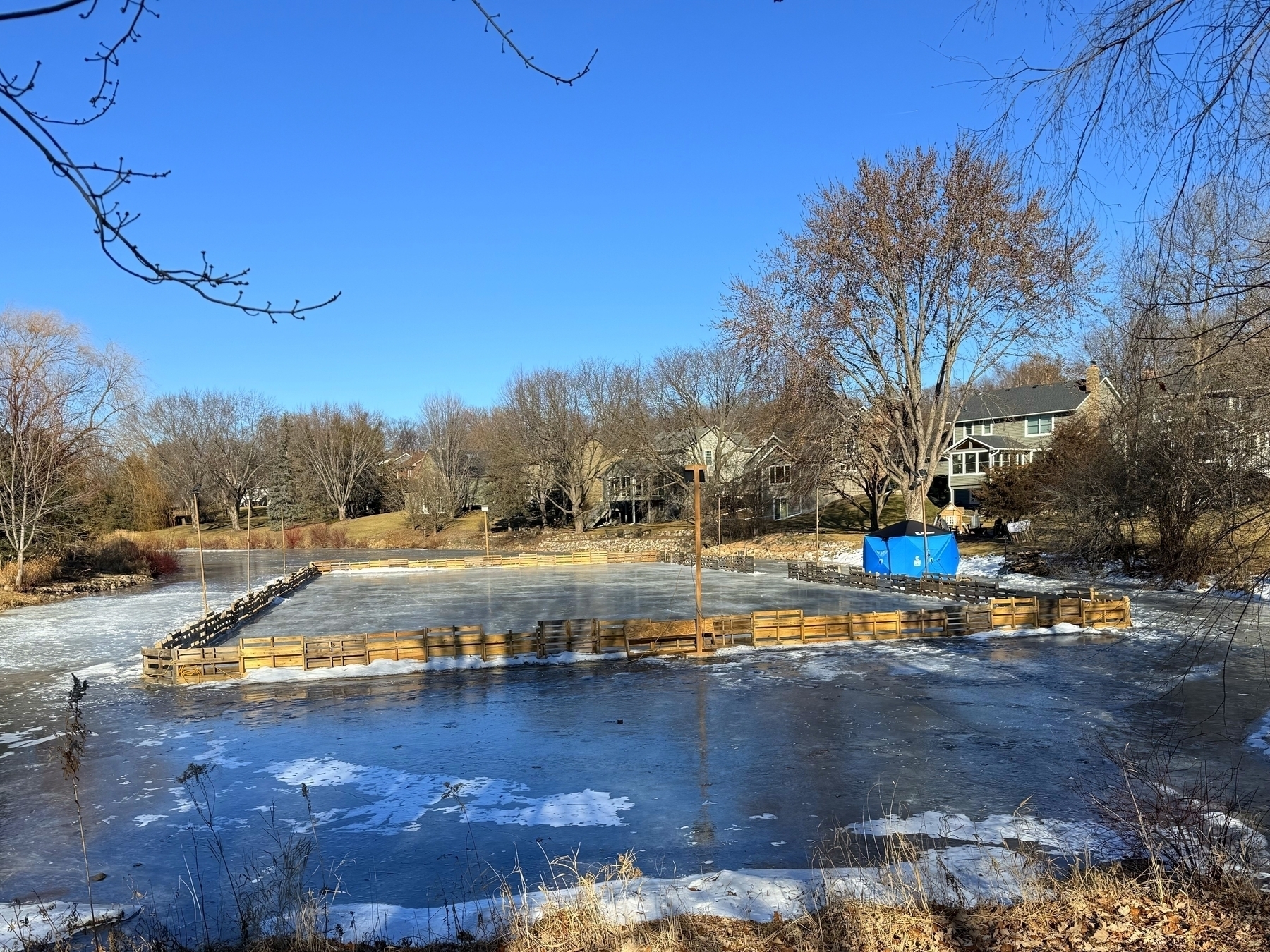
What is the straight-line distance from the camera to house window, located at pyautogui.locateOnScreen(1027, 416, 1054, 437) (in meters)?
58.1

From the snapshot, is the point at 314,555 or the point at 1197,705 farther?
the point at 314,555

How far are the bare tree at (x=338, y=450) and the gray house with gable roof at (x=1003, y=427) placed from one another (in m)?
54.2

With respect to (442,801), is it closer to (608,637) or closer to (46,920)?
(46,920)

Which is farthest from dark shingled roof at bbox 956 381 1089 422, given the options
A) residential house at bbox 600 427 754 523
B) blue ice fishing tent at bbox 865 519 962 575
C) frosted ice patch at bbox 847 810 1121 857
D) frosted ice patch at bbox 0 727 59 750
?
frosted ice patch at bbox 0 727 59 750

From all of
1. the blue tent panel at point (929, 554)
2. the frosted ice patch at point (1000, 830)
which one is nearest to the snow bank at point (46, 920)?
the frosted ice patch at point (1000, 830)

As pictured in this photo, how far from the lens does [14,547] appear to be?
36.0 meters

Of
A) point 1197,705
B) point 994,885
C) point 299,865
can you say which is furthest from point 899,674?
point 299,865

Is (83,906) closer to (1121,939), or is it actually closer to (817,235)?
(1121,939)

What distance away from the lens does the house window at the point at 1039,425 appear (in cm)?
5806

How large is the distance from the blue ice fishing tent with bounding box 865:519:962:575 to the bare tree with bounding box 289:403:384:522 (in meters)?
62.7

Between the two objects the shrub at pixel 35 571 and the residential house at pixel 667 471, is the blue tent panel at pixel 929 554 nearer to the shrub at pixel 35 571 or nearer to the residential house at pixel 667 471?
the residential house at pixel 667 471

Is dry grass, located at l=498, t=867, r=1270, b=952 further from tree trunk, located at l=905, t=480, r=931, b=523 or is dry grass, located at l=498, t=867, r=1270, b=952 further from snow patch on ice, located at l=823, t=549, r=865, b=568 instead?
snow patch on ice, located at l=823, t=549, r=865, b=568

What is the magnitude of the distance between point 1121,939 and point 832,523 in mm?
52654

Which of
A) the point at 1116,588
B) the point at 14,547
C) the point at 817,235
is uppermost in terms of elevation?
the point at 817,235
